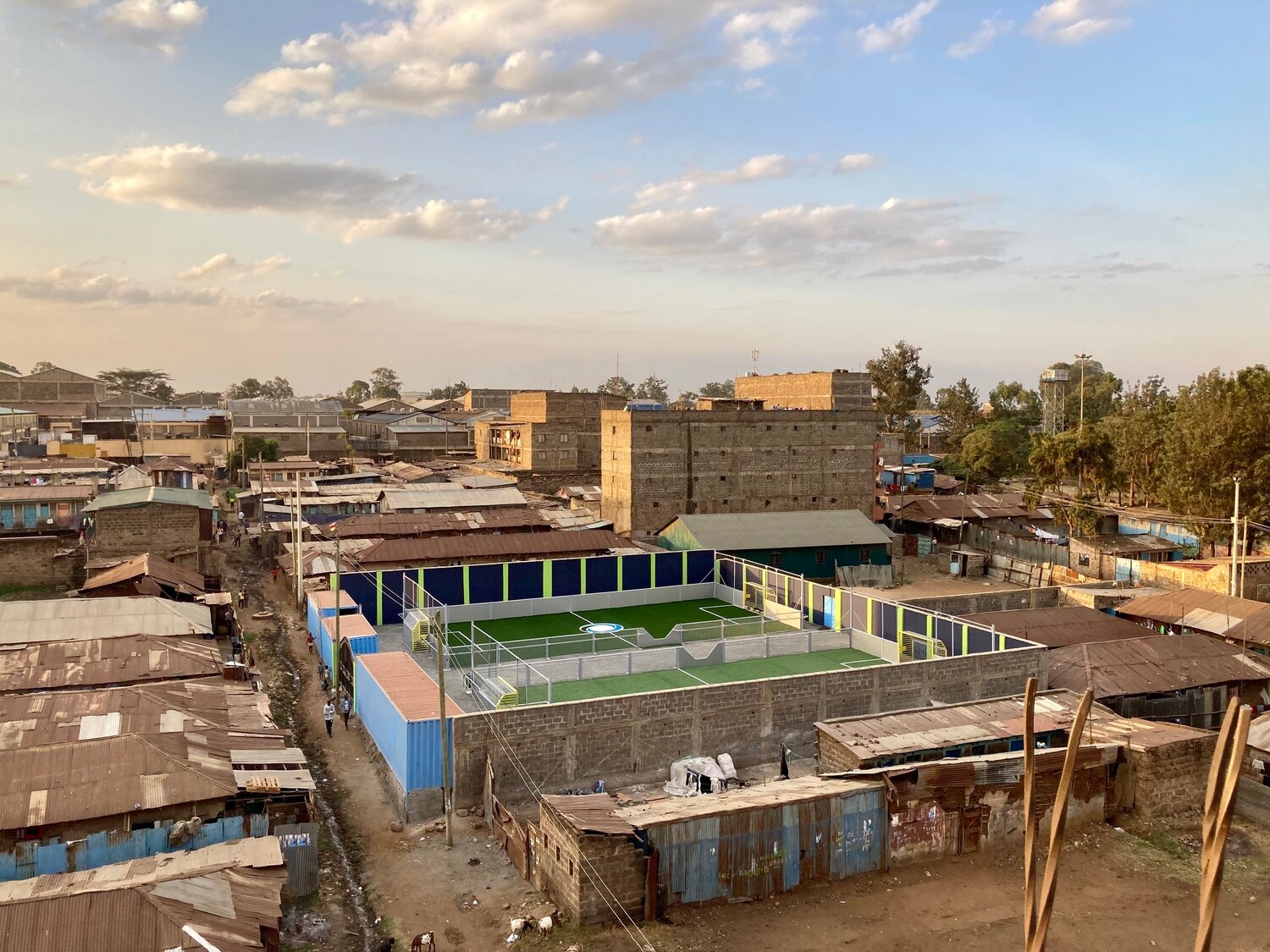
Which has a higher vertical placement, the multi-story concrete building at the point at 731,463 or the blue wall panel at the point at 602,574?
the multi-story concrete building at the point at 731,463

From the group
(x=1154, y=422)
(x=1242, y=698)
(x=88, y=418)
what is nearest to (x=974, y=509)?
(x=1154, y=422)

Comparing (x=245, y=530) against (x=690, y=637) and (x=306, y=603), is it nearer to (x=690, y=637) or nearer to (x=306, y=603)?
(x=306, y=603)

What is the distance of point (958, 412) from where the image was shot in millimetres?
96125

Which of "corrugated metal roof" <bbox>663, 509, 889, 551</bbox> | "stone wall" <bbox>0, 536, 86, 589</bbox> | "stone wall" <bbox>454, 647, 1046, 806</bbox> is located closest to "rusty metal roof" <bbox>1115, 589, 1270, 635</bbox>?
"stone wall" <bbox>454, 647, 1046, 806</bbox>

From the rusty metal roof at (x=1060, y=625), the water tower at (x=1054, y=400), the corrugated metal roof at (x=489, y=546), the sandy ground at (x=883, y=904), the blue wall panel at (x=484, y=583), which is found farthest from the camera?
the water tower at (x=1054, y=400)

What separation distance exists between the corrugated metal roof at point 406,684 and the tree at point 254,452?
48.7 metres

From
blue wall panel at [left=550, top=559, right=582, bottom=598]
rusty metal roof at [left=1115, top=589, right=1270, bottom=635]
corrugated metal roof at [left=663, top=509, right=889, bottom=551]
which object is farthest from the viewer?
corrugated metal roof at [left=663, top=509, right=889, bottom=551]

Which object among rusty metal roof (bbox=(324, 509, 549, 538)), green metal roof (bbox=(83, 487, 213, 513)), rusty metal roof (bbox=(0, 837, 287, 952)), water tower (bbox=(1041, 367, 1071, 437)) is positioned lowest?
rusty metal roof (bbox=(0, 837, 287, 952))

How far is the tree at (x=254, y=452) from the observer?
67.6 metres

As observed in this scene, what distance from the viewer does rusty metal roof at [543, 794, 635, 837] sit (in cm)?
1371

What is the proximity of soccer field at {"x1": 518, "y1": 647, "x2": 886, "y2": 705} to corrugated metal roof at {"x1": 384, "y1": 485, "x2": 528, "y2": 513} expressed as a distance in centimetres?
2194

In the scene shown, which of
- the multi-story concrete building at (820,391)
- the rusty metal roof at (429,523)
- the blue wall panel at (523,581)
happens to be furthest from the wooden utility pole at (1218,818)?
the multi-story concrete building at (820,391)

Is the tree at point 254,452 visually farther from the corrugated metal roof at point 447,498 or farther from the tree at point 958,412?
the tree at point 958,412

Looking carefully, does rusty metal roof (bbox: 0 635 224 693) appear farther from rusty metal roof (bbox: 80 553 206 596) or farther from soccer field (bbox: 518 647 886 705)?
soccer field (bbox: 518 647 886 705)
